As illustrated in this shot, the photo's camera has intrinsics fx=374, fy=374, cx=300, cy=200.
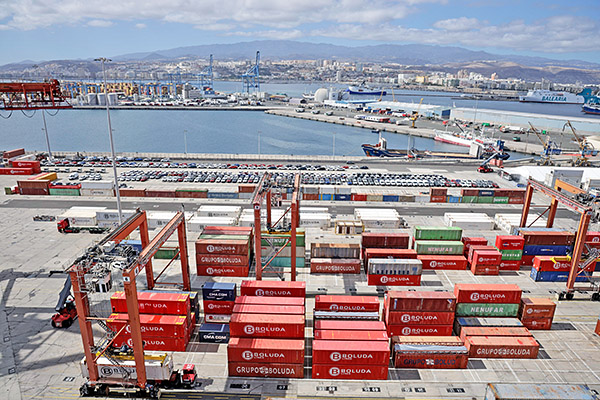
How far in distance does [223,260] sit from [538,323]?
30.7 m

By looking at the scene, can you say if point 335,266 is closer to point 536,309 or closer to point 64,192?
point 536,309

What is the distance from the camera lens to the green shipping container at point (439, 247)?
44.1m

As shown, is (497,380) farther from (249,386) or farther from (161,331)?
(161,331)

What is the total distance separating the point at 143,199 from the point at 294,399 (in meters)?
51.2

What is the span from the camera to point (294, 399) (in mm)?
24750

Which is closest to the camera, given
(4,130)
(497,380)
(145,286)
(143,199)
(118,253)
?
(118,253)

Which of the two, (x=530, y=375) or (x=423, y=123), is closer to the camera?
(x=530, y=375)

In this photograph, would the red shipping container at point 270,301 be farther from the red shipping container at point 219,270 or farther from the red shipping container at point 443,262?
the red shipping container at point 443,262

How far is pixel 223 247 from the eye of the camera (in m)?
40.5

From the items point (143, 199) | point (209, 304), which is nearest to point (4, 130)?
point (143, 199)

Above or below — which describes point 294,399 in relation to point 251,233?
below

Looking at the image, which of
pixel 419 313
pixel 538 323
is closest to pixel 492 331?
pixel 419 313

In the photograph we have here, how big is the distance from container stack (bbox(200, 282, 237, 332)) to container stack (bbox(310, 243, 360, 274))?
12443 mm

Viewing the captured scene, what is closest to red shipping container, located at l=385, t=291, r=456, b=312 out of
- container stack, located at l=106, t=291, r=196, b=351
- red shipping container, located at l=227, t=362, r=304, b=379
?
red shipping container, located at l=227, t=362, r=304, b=379
